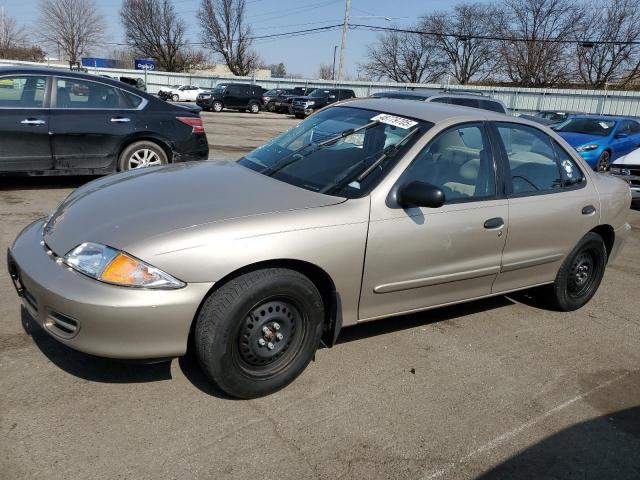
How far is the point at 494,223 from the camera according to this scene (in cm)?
362

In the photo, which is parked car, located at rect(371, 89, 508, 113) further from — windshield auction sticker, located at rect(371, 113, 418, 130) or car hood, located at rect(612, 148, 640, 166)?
windshield auction sticker, located at rect(371, 113, 418, 130)

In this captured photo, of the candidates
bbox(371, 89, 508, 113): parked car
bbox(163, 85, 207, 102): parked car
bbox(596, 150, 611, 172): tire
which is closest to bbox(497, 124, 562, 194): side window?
bbox(371, 89, 508, 113): parked car

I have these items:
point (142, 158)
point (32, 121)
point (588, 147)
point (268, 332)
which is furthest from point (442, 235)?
point (588, 147)

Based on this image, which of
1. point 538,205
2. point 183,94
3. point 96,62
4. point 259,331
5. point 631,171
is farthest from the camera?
point 96,62

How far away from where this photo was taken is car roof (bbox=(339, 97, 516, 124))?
3672 millimetres

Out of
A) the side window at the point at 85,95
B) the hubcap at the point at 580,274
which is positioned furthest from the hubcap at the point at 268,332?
the side window at the point at 85,95

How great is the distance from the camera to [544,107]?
3180 cm

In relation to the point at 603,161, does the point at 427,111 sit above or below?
above

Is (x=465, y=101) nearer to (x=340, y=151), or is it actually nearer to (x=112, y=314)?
(x=340, y=151)

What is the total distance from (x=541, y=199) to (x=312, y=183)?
1.80 meters

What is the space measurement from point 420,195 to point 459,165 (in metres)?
0.74

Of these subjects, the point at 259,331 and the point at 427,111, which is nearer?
the point at 259,331

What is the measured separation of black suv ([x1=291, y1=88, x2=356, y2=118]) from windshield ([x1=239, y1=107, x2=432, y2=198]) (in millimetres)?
26081

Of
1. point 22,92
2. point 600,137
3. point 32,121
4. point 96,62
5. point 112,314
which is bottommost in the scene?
point 112,314
